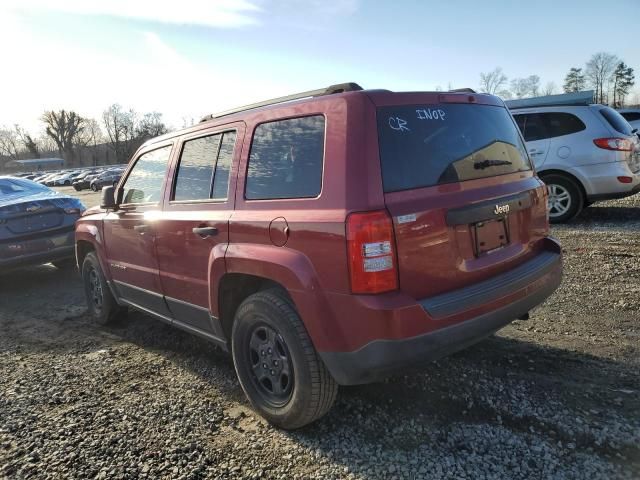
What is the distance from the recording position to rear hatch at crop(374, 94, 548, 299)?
239cm

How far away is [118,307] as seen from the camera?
4.94 metres

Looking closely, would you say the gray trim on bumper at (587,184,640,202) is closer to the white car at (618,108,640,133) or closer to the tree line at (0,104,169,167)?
the white car at (618,108,640,133)

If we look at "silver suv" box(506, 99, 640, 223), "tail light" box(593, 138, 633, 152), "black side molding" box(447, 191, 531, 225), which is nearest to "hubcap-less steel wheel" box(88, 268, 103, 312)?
"black side molding" box(447, 191, 531, 225)

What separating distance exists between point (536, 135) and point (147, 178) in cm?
646

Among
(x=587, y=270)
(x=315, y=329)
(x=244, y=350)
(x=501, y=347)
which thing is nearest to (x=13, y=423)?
(x=244, y=350)

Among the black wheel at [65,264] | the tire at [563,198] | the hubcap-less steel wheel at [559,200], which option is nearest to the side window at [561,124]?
the tire at [563,198]

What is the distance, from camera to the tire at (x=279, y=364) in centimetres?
258

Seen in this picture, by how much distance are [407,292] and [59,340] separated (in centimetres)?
388

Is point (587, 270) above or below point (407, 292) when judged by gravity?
below

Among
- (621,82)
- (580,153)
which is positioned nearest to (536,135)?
(580,153)

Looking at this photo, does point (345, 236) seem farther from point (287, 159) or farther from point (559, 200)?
point (559, 200)

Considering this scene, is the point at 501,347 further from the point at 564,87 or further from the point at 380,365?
the point at 564,87

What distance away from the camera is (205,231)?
3.13 metres

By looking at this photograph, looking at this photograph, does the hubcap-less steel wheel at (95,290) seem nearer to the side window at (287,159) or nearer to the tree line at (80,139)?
the side window at (287,159)
